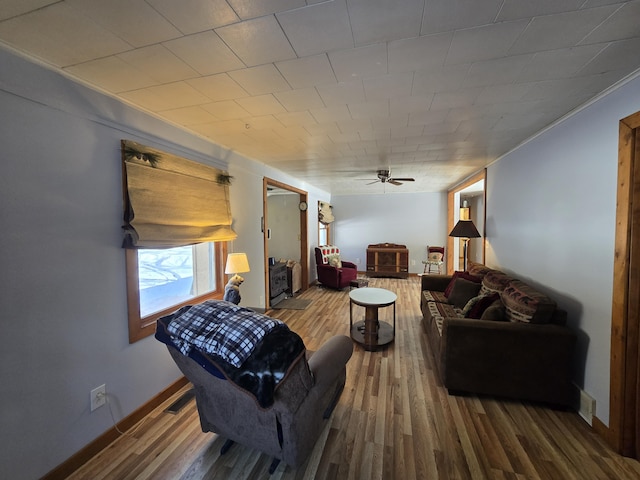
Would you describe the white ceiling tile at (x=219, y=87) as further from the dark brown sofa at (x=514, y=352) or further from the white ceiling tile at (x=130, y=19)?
the dark brown sofa at (x=514, y=352)

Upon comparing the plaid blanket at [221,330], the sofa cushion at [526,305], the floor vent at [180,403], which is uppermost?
the plaid blanket at [221,330]

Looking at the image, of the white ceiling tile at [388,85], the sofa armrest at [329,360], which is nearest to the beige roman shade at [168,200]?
the sofa armrest at [329,360]

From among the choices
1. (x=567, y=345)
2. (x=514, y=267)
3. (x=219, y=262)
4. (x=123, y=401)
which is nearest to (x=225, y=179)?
(x=219, y=262)

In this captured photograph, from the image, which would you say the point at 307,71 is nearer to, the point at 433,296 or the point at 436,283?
the point at 433,296

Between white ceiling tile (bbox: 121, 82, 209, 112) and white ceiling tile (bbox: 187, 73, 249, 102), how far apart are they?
6cm

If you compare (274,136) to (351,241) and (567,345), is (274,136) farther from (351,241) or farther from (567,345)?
(351,241)

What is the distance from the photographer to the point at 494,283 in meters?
2.66

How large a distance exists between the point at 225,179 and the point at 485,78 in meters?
2.40

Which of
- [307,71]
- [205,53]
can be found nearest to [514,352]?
[307,71]

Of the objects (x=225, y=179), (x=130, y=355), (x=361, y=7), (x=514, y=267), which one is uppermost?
(x=361, y=7)

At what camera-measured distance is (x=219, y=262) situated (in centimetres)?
270

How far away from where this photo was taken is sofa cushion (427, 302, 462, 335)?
2.63 meters

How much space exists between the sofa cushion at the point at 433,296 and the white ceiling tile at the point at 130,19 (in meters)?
3.57

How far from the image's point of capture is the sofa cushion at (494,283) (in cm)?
254
